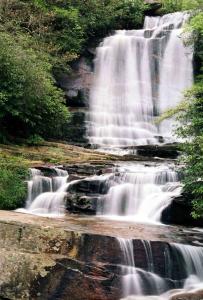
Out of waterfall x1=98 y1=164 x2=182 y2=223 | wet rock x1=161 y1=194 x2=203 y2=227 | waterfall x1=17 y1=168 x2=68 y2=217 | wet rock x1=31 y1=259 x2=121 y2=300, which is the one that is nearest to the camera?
wet rock x1=31 y1=259 x2=121 y2=300

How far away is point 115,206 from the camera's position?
14.5 m

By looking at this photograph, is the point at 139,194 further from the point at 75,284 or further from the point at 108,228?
the point at 75,284

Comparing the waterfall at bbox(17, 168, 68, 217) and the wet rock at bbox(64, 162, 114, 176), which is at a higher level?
the wet rock at bbox(64, 162, 114, 176)

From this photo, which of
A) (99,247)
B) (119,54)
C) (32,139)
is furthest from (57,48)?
(99,247)

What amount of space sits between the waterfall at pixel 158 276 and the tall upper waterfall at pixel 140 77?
53.0ft

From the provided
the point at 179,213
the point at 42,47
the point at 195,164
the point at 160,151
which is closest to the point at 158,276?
the point at 195,164

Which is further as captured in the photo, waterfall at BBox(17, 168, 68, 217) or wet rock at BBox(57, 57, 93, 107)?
wet rock at BBox(57, 57, 93, 107)

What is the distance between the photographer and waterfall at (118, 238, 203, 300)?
30.6 ft

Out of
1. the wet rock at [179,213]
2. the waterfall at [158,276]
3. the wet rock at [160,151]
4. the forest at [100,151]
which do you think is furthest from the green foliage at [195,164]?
the wet rock at [160,151]

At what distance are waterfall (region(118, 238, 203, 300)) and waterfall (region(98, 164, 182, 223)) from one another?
3.51 meters

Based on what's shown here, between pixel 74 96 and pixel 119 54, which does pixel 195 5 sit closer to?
pixel 119 54

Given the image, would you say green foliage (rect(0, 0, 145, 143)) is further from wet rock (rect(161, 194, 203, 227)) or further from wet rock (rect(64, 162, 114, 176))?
wet rock (rect(161, 194, 203, 227))

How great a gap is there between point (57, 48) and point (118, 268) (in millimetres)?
18654

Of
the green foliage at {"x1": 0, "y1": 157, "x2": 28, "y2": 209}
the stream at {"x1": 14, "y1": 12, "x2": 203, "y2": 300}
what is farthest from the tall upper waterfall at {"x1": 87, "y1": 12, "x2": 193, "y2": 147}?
the green foliage at {"x1": 0, "y1": 157, "x2": 28, "y2": 209}
